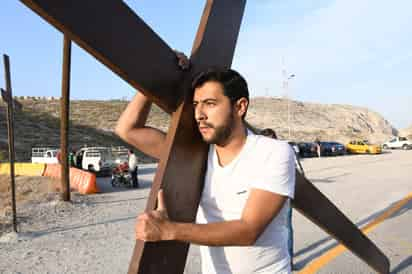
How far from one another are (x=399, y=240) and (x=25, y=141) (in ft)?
103

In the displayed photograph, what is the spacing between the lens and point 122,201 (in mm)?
11180

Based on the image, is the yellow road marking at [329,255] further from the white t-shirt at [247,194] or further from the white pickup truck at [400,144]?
the white pickup truck at [400,144]

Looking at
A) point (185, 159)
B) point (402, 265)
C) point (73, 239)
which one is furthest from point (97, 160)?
point (185, 159)

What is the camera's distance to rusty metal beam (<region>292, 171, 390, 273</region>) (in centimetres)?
202

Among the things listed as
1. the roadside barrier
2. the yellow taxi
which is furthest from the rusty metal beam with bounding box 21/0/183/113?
the yellow taxi

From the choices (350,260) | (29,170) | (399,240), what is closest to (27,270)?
(350,260)

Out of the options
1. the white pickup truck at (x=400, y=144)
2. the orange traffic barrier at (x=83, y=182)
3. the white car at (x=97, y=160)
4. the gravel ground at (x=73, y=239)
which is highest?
the gravel ground at (x=73, y=239)

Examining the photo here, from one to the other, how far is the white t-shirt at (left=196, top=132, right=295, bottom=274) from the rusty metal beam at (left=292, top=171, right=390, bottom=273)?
410mm

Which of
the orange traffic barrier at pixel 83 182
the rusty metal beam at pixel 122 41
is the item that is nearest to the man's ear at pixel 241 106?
the rusty metal beam at pixel 122 41

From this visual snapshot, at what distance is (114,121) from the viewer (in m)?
→ 50.0

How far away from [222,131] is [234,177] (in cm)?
19

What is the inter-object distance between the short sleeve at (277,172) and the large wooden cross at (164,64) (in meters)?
0.28

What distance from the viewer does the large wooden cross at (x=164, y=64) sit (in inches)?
48.4

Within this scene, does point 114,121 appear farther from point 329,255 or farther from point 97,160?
point 329,255
